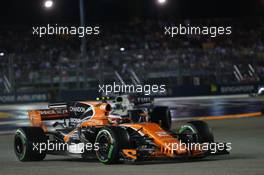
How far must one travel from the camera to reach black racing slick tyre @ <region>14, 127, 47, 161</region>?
510 inches

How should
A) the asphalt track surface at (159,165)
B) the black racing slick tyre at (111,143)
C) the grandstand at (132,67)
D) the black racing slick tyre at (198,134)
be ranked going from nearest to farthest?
the asphalt track surface at (159,165), the black racing slick tyre at (111,143), the black racing slick tyre at (198,134), the grandstand at (132,67)

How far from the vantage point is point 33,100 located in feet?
114

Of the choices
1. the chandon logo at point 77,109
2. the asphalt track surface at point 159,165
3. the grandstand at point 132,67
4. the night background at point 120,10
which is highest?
the night background at point 120,10

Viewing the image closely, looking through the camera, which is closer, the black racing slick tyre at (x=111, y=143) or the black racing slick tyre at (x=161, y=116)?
the black racing slick tyre at (x=111, y=143)

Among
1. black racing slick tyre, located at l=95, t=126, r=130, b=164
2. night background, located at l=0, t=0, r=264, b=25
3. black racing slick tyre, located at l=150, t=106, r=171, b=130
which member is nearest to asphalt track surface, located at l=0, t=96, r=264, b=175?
black racing slick tyre, located at l=95, t=126, r=130, b=164

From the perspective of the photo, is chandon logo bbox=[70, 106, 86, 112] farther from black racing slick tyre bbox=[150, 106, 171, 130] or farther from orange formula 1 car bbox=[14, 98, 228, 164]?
black racing slick tyre bbox=[150, 106, 171, 130]

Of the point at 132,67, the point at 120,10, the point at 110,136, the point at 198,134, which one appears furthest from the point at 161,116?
the point at 120,10

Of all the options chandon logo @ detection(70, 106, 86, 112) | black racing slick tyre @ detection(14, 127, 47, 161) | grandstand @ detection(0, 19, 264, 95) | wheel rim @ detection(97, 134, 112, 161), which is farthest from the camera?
grandstand @ detection(0, 19, 264, 95)

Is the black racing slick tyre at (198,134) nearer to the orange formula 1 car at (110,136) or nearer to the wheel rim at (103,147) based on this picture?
the orange formula 1 car at (110,136)

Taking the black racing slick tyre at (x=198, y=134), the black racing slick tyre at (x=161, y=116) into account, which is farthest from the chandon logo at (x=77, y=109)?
the black racing slick tyre at (x=198, y=134)

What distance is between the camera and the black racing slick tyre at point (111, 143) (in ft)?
38.1

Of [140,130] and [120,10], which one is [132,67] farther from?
[140,130]

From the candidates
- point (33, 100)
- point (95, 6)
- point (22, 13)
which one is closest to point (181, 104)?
point (33, 100)

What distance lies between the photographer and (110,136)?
11.7 m
